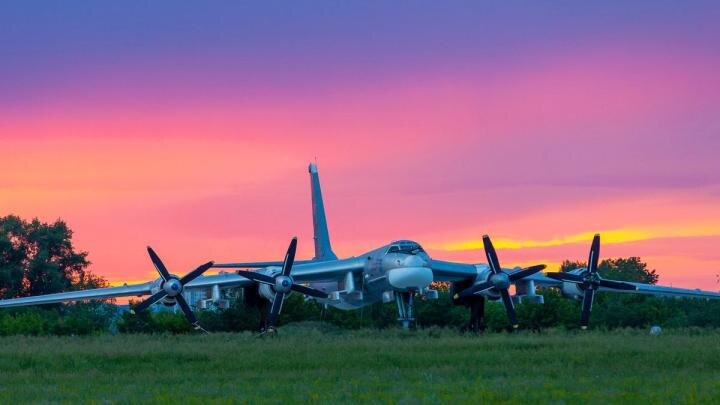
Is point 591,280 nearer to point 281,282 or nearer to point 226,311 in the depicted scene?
point 281,282

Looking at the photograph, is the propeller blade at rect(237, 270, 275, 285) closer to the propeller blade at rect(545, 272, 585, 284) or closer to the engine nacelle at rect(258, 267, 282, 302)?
Answer: the engine nacelle at rect(258, 267, 282, 302)

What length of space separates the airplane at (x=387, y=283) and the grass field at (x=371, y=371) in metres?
9.45

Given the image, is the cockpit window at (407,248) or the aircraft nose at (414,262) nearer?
the aircraft nose at (414,262)

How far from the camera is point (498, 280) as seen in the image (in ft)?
186

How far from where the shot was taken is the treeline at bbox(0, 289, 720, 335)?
237 feet

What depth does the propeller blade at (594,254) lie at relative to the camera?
58.6 meters

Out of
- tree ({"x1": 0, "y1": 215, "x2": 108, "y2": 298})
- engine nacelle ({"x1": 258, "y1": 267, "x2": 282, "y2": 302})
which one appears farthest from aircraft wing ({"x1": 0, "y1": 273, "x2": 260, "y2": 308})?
tree ({"x1": 0, "y1": 215, "x2": 108, "y2": 298})

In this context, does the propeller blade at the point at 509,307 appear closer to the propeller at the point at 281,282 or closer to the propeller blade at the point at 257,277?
the propeller at the point at 281,282

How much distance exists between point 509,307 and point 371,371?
25.0m

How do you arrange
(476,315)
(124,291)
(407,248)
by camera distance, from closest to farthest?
(476,315), (407,248), (124,291)

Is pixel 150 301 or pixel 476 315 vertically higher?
pixel 150 301

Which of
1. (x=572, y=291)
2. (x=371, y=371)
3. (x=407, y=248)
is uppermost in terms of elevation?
(x=407, y=248)

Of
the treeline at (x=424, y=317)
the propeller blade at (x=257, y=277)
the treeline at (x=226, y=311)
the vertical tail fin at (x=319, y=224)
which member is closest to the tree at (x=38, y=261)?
the treeline at (x=226, y=311)

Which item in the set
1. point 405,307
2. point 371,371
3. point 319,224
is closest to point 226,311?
point 319,224
